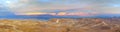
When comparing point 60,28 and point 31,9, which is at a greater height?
point 31,9

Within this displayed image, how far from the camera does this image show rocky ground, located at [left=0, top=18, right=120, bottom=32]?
21.8 feet

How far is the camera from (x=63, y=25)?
675 cm

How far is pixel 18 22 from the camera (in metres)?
6.69

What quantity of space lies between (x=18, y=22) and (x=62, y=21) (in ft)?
3.40

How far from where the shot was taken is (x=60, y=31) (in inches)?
263

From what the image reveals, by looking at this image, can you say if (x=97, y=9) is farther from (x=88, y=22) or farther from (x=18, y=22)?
(x=18, y=22)

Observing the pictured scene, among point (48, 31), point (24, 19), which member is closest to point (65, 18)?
point (48, 31)

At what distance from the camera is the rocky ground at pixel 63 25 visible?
6653 mm

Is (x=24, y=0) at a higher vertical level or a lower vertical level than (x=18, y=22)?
higher

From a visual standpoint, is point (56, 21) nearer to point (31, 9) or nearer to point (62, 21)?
point (62, 21)

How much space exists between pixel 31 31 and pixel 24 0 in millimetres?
760

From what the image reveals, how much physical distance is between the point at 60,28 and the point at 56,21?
0.67 ft

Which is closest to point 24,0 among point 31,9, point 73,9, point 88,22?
point 31,9

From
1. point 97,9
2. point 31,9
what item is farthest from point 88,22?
point 31,9
